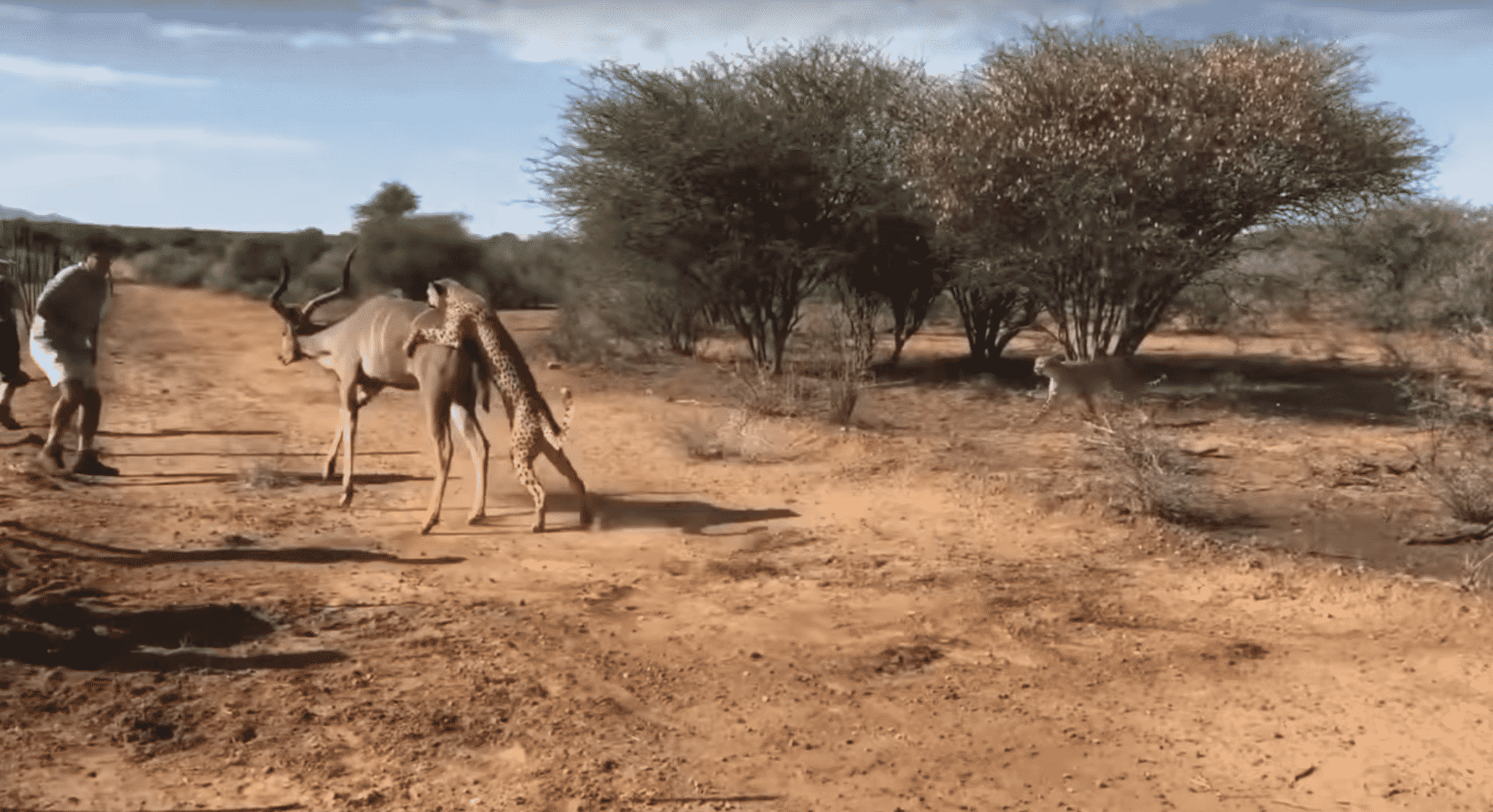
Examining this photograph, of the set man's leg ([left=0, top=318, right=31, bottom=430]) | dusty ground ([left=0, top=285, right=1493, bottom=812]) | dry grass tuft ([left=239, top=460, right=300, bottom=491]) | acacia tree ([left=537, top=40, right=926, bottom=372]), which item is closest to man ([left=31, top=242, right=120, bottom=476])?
man's leg ([left=0, top=318, right=31, bottom=430])

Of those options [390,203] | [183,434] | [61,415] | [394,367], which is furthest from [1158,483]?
[390,203]

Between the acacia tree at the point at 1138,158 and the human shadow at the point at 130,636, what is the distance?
1001cm

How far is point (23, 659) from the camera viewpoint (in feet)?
18.2

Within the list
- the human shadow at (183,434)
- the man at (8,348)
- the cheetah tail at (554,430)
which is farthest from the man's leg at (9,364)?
the cheetah tail at (554,430)

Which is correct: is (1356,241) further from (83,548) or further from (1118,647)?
(83,548)

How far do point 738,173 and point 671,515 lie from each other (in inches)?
296

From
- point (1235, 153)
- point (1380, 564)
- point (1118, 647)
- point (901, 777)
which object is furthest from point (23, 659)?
point (1235, 153)

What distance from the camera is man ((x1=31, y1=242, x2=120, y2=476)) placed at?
9031mm

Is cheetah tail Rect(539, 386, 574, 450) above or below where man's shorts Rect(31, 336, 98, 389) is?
below

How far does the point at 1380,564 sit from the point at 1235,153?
6975mm

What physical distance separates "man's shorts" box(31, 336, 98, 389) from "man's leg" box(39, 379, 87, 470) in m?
0.04

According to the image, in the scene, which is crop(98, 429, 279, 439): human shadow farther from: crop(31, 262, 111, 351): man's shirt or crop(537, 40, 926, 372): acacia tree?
crop(537, 40, 926, 372): acacia tree

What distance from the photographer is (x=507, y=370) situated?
8.31m

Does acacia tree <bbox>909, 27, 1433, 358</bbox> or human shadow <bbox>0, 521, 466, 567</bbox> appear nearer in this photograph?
human shadow <bbox>0, 521, 466, 567</bbox>
